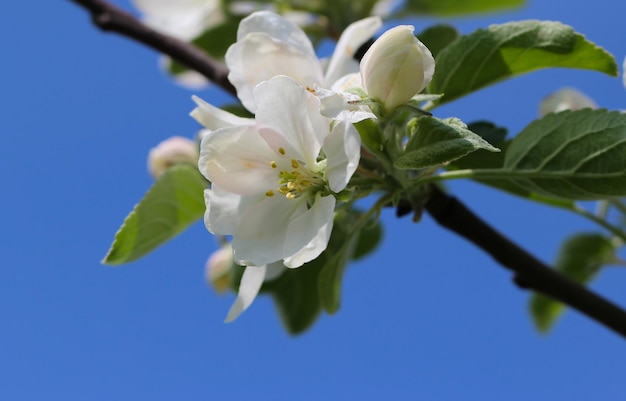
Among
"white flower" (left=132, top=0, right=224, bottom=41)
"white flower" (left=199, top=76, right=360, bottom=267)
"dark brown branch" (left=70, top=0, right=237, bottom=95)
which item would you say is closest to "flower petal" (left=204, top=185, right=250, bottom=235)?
"white flower" (left=199, top=76, right=360, bottom=267)

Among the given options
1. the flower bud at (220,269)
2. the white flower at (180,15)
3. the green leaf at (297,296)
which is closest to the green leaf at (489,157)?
the green leaf at (297,296)

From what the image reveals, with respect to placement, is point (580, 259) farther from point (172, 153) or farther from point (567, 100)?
point (172, 153)

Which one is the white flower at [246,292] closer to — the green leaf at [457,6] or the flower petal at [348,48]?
the flower petal at [348,48]

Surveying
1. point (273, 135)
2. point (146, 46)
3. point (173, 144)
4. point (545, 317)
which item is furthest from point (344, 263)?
point (545, 317)

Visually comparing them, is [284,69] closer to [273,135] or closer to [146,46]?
[273,135]

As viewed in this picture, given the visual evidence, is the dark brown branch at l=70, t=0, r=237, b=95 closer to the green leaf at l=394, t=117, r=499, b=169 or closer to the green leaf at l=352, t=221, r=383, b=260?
the green leaf at l=352, t=221, r=383, b=260
